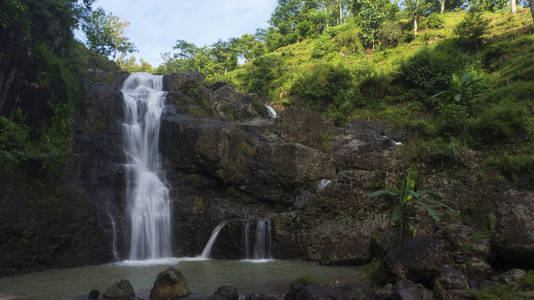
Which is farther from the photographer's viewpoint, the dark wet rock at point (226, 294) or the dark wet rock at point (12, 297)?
the dark wet rock at point (12, 297)

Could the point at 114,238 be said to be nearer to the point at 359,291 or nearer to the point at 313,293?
the point at 313,293

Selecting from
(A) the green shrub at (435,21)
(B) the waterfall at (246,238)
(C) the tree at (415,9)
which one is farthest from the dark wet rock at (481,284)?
(A) the green shrub at (435,21)

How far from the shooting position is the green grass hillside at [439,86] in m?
13.8

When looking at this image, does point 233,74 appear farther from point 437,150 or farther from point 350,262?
point 350,262

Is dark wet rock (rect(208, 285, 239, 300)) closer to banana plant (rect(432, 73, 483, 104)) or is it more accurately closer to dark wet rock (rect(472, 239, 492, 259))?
dark wet rock (rect(472, 239, 492, 259))

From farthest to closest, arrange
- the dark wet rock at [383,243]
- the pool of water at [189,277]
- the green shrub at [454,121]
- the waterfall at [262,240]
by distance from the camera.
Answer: the green shrub at [454,121] → the waterfall at [262,240] → the dark wet rock at [383,243] → the pool of water at [189,277]

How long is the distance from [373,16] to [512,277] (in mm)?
33957

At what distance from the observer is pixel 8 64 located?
37.1ft

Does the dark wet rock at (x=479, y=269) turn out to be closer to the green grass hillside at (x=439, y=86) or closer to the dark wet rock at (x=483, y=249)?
the dark wet rock at (x=483, y=249)

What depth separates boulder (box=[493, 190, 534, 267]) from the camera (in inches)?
259

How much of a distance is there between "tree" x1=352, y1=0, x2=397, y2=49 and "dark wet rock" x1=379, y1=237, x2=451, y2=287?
32.7 meters

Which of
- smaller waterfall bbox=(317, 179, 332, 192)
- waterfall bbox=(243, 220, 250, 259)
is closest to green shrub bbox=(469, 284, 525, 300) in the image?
waterfall bbox=(243, 220, 250, 259)

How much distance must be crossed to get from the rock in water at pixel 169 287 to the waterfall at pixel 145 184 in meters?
6.17

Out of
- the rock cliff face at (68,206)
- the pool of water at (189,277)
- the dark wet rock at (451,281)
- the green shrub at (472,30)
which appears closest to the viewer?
the dark wet rock at (451,281)
